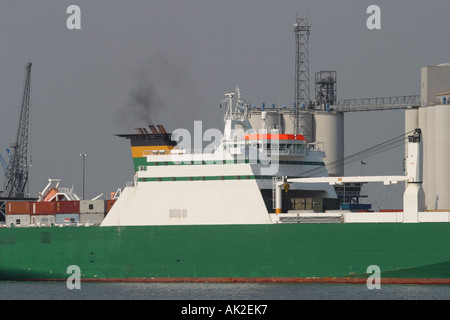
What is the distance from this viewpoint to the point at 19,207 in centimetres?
5744

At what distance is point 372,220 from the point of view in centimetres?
4734

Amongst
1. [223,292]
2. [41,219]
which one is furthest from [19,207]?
[223,292]

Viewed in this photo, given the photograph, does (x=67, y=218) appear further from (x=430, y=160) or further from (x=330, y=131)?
(x=330, y=131)

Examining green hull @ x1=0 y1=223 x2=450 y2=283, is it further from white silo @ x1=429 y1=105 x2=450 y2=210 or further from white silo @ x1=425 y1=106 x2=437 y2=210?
white silo @ x1=425 y1=106 x2=437 y2=210

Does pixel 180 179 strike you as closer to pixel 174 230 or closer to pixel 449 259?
pixel 174 230

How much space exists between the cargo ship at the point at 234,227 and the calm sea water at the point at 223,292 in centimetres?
105

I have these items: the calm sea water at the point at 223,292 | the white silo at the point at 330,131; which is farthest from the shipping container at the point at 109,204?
the white silo at the point at 330,131

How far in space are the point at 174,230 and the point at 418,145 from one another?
12.7 meters

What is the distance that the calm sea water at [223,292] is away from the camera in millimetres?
42250

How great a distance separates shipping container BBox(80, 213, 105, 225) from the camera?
55.2 meters

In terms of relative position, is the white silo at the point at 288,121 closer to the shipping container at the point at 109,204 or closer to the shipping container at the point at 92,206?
the shipping container at the point at 109,204

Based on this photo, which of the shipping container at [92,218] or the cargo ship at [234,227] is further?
the shipping container at [92,218]

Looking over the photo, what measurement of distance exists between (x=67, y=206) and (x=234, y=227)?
38.2ft

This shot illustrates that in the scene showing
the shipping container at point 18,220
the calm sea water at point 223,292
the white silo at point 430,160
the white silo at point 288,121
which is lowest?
the calm sea water at point 223,292
